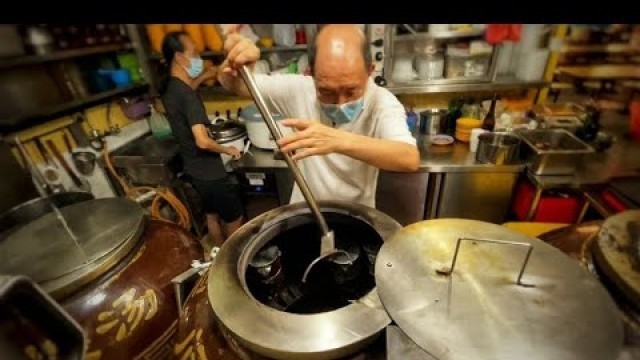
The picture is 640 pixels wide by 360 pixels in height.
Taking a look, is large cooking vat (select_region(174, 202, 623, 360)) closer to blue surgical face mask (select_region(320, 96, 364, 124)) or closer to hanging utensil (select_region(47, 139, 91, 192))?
blue surgical face mask (select_region(320, 96, 364, 124))

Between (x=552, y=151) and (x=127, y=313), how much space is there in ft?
10.6

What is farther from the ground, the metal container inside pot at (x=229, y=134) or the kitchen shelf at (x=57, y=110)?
the kitchen shelf at (x=57, y=110)

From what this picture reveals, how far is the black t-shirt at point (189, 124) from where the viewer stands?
2723mm

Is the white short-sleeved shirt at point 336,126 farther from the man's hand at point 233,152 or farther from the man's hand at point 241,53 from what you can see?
the man's hand at point 233,152

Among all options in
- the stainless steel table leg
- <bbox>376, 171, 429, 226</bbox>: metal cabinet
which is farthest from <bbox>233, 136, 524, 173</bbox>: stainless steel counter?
the stainless steel table leg

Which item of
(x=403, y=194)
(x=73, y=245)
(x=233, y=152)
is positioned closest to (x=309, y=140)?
(x=73, y=245)

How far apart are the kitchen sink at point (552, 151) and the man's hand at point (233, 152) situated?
2.87 metres

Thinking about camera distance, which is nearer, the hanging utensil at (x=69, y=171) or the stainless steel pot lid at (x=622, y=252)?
the stainless steel pot lid at (x=622, y=252)

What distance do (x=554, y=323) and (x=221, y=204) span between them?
9.99 ft

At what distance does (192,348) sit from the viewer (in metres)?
0.95

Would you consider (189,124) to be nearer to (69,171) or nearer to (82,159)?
(82,159)

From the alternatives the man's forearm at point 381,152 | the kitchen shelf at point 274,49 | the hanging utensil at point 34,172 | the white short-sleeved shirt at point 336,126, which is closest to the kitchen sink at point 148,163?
the hanging utensil at point 34,172

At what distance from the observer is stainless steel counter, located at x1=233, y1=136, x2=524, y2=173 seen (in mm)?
2982
